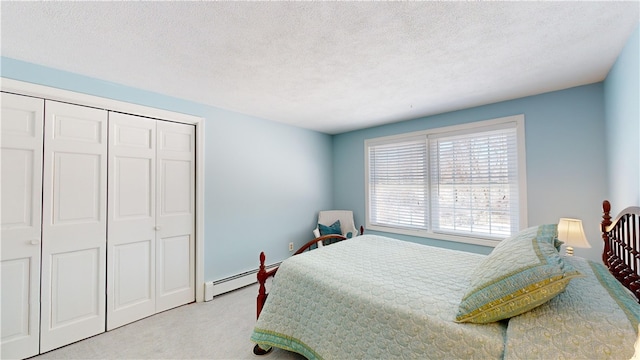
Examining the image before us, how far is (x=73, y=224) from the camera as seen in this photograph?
87.7 inches

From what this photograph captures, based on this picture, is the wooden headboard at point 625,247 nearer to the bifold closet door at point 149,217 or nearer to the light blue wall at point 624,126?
the light blue wall at point 624,126

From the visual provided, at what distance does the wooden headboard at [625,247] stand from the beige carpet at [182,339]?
2164 millimetres

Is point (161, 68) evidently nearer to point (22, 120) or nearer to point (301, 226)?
point (22, 120)

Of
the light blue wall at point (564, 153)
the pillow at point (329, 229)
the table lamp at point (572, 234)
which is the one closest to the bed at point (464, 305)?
the table lamp at point (572, 234)

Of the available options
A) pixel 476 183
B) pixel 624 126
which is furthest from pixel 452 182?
pixel 624 126

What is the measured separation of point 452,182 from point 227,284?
326 cm

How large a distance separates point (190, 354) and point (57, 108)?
2406 mm

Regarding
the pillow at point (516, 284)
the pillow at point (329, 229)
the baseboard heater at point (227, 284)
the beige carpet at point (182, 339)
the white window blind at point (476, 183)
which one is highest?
the white window blind at point (476, 183)

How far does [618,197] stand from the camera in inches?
81.1

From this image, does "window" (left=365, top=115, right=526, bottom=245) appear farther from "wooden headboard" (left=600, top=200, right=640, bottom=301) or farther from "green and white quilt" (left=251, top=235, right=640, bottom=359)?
"green and white quilt" (left=251, top=235, right=640, bottom=359)

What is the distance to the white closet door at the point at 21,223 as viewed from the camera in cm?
193

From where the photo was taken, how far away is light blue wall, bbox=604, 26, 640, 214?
1.59 meters

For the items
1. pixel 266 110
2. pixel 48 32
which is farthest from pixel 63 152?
pixel 266 110

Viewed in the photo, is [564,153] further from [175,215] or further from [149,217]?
[149,217]
